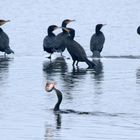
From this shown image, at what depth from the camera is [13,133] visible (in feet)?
55.5

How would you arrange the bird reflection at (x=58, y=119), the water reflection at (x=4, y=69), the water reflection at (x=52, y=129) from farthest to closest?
1. the water reflection at (x=4, y=69)
2. the bird reflection at (x=58, y=119)
3. the water reflection at (x=52, y=129)

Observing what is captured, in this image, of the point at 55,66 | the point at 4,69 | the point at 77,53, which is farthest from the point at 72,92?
the point at 77,53

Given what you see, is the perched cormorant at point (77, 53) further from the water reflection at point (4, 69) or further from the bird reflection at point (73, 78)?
the water reflection at point (4, 69)

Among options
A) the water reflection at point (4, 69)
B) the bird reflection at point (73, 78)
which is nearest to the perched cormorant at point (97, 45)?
the water reflection at point (4, 69)

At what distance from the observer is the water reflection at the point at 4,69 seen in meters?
25.7

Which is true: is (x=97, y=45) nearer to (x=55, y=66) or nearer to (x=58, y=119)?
(x=55, y=66)

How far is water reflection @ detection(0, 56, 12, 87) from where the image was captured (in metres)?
25.7

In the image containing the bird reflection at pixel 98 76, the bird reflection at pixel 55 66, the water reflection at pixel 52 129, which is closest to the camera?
the water reflection at pixel 52 129

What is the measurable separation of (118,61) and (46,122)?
13994 mm

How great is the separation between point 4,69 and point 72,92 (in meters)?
5.87

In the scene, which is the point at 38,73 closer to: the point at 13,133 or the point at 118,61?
the point at 118,61

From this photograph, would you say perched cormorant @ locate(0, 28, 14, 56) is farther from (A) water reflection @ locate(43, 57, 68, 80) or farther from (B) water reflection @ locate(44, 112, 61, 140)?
(B) water reflection @ locate(44, 112, 61, 140)

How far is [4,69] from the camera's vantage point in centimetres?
2847

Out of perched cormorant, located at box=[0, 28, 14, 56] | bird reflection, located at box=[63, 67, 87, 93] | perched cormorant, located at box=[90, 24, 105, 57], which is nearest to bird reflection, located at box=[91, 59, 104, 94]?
bird reflection, located at box=[63, 67, 87, 93]
